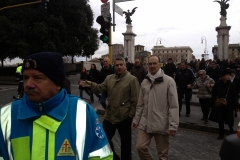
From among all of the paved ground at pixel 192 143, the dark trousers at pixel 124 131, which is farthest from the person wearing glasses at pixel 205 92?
the dark trousers at pixel 124 131

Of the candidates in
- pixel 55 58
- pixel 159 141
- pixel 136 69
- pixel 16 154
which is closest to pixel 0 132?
pixel 16 154

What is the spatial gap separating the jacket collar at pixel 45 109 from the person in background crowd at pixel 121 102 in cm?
255

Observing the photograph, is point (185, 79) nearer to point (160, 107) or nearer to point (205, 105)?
point (205, 105)

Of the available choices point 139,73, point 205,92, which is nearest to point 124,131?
point 205,92

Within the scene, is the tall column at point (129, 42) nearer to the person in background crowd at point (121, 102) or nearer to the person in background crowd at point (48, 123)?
the person in background crowd at point (121, 102)

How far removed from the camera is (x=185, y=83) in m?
8.70

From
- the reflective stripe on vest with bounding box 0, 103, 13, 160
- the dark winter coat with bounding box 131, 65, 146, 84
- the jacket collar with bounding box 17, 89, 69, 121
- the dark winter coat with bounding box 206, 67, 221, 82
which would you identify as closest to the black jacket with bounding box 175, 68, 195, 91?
the dark winter coat with bounding box 131, 65, 146, 84

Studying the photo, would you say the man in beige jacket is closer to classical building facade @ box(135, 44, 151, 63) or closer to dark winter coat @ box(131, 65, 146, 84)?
dark winter coat @ box(131, 65, 146, 84)

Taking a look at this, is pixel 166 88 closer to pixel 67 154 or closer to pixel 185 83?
pixel 67 154

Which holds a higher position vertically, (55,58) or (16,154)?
(55,58)

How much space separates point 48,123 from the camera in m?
1.50

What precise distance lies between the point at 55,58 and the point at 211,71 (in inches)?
407

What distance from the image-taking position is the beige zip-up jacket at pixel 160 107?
12.4 feet

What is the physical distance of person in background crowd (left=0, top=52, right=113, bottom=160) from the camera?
1489mm
